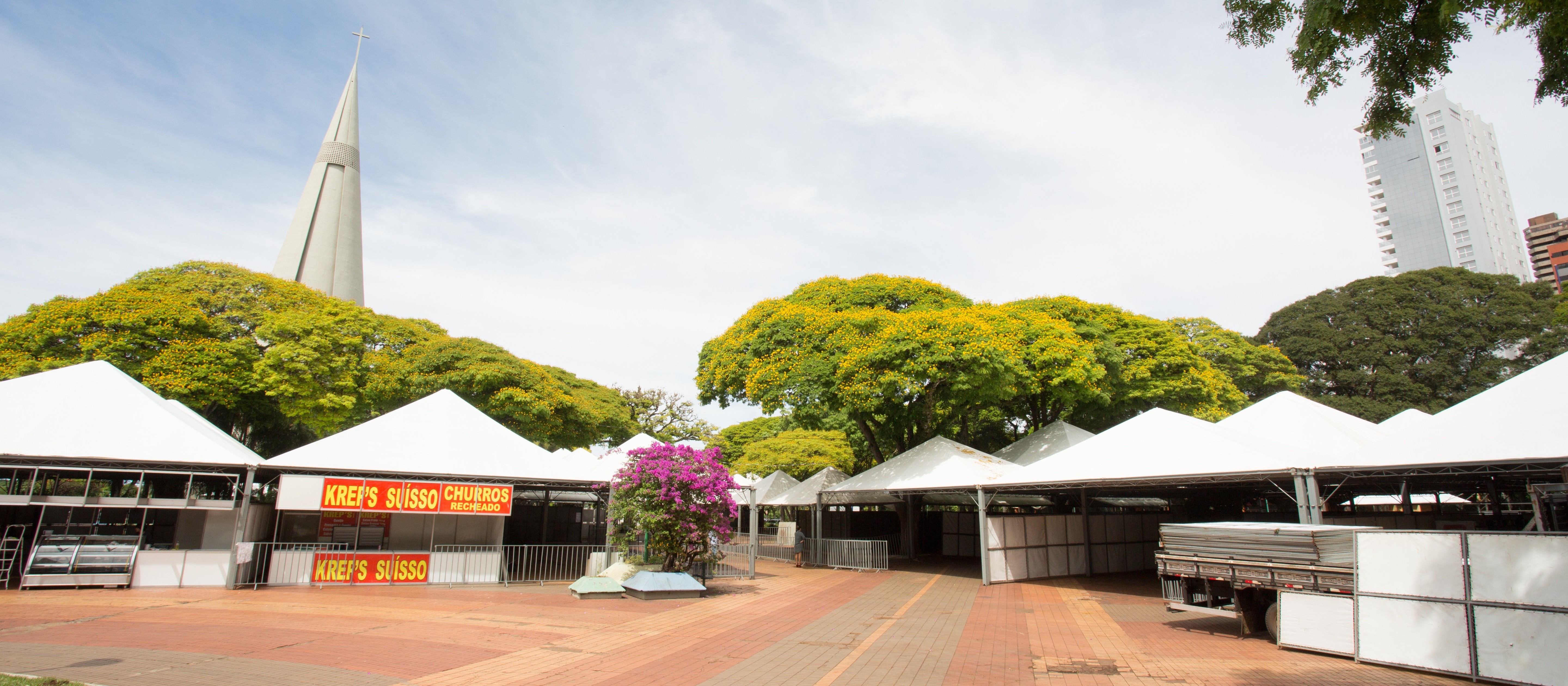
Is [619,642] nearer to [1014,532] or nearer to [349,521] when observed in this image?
[349,521]

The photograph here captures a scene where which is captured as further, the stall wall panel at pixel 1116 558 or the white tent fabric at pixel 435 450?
the stall wall panel at pixel 1116 558

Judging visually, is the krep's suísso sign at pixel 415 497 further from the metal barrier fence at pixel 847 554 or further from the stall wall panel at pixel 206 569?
the metal barrier fence at pixel 847 554

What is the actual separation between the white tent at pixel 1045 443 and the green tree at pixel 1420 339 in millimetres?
24530

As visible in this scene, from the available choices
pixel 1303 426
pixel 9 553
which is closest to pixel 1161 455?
pixel 1303 426

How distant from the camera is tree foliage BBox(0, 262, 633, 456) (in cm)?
2480

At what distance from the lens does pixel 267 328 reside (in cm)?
2738

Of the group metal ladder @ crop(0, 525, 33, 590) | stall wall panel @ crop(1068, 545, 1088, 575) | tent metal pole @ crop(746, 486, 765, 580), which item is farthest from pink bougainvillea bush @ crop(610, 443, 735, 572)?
metal ladder @ crop(0, 525, 33, 590)

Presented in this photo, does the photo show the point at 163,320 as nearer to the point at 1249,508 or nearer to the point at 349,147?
the point at 349,147

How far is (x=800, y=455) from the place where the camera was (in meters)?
32.4

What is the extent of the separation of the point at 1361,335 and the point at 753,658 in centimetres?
4785

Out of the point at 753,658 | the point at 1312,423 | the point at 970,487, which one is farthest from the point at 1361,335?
the point at 753,658

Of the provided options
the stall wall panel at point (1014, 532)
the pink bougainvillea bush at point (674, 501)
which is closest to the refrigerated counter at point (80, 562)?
the pink bougainvillea bush at point (674, 501)

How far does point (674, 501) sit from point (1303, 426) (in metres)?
16.6

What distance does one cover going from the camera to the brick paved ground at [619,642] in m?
7.55
